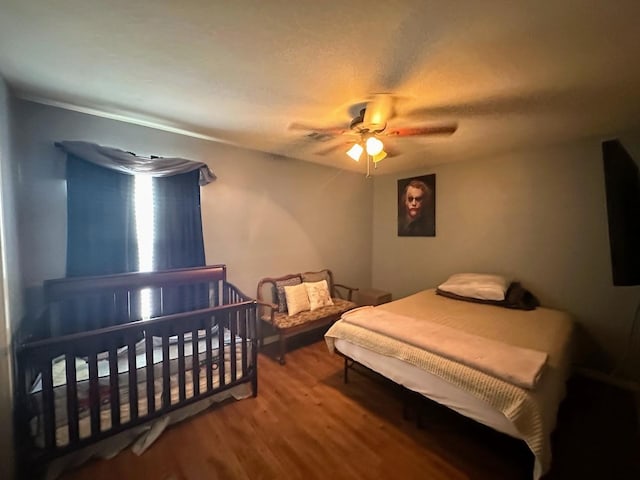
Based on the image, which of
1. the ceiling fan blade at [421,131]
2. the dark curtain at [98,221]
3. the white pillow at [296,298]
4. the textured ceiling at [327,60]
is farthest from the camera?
the white pillow at [296,298]

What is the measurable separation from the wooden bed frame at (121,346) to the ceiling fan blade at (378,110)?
176 cm

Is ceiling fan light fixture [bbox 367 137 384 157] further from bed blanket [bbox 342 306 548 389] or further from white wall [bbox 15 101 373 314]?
white wall [bbox 15 101 373 314]

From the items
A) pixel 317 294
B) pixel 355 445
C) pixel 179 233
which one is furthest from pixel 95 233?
pixel 355 445

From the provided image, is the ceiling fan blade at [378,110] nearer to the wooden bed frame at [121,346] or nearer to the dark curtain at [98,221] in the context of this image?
the wooden bed frame at [121,346]

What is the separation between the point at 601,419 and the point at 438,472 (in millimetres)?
1531

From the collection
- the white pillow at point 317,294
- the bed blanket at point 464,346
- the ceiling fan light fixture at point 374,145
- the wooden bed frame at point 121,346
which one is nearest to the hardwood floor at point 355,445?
the wooden bed frame at point 121,346

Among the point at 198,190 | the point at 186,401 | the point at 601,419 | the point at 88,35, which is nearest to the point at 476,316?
the point at 601,419

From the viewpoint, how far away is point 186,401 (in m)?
1.94

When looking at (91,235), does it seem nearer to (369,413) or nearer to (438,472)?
(369,413)

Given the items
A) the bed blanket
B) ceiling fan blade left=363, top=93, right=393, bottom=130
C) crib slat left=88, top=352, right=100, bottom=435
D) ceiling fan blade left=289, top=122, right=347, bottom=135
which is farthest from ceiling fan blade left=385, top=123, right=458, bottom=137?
crib slat left=88, top=352, right=100, bottom=435

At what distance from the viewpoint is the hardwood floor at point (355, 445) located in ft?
5.17

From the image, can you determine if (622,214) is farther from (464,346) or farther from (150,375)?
(150,375)

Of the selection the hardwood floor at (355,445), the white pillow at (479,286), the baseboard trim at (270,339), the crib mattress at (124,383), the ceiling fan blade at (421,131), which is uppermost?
the ceiling fan blade at (421,131)

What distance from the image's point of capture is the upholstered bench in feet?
9.37
